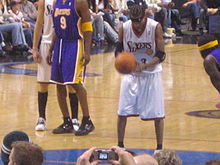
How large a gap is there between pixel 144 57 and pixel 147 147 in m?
1.03

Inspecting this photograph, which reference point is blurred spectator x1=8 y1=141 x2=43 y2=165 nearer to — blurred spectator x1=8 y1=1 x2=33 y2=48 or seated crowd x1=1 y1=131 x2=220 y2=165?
seated crowd x1=1 y1=131 x2=220 y2=165

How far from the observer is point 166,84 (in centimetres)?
1267

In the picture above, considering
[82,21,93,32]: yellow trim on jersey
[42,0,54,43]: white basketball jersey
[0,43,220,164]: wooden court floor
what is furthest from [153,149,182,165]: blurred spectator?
[42,0,54,43]: white basketball jersey

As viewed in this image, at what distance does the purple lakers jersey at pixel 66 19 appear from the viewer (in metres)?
8.34

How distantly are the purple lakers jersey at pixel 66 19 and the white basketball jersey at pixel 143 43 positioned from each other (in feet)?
3.00

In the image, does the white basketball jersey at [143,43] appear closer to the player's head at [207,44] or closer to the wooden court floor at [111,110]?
the player's head at [207,44]

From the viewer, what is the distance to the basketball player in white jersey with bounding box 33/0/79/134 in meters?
8.73

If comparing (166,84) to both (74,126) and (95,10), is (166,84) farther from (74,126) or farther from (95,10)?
(95,10)

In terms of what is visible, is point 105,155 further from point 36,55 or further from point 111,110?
point 111,110

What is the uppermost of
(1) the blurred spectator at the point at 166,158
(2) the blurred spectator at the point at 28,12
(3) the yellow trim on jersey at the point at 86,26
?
(2) the blurred spectator at the point at 28,12

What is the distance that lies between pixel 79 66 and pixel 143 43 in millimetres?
1109

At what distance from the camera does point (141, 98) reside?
755 cm

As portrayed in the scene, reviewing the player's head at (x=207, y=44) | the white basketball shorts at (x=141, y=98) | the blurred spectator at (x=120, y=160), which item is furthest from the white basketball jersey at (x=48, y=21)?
the blurred spectator at (x=120, y=160)

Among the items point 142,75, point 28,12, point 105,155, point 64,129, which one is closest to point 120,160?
point 105,155
